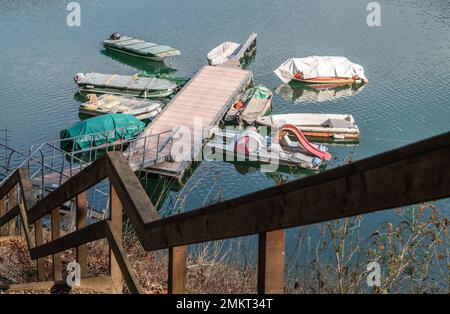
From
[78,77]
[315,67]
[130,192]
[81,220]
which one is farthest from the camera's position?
[315,67]

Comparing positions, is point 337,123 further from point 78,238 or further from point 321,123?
point 78,238

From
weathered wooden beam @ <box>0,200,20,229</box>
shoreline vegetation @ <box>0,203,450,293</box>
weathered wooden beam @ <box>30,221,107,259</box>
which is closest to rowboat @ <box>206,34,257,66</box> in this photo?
shoreline vegetation @ <box>0,203,450,293</box>

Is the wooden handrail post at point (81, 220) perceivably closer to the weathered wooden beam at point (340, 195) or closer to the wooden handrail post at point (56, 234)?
the wooden handrail post at point (56, 234)

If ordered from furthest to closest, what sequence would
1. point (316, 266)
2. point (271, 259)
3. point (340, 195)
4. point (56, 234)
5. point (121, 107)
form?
point (121, 107) < point (56, 234) < point (316, 266) < point (271, 259) < point (340, 195)

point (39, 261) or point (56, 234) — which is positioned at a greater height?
point (56, 234)

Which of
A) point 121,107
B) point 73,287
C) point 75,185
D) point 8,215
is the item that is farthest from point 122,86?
point 75,185

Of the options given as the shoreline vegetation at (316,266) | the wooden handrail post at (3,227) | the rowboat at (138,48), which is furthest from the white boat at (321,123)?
the wooden handrail post at (3,227)
